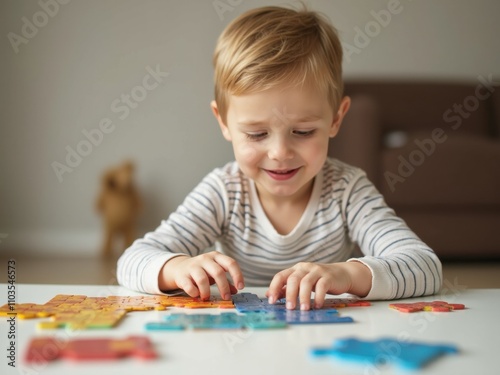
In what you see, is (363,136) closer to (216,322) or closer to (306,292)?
(306,292)

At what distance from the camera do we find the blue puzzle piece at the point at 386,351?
0.47 m

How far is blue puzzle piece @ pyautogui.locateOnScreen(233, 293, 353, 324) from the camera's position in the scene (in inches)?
26.1

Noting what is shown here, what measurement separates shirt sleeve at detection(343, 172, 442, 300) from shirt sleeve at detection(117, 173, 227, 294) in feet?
0.88

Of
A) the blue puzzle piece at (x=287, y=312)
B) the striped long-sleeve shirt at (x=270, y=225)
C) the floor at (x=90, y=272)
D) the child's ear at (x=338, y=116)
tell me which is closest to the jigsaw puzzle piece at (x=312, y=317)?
the blue puzzle piece at (x=287, y=312)

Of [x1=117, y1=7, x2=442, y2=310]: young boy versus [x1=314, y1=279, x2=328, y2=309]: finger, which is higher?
[x1=117, y1=7, x2=442, y2=310]: young boy

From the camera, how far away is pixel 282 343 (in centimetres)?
55

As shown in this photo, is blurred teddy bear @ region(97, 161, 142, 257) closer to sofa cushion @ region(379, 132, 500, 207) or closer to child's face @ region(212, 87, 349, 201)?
sofa cushion @ region(379, 132, 500, 207)

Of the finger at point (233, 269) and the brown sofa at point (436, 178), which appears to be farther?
the brown sofa at point (436, 178)

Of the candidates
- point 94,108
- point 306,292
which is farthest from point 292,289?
point 94,108

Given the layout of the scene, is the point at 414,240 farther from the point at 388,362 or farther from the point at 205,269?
the point at 388,362

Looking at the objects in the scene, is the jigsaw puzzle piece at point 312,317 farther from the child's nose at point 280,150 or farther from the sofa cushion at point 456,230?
the sofa cushion at point 456,230

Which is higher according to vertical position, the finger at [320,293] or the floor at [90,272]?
the floor at [90,272]

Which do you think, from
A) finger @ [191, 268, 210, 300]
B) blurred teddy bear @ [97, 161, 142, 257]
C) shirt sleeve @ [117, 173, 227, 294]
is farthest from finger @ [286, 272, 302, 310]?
blurred teddy bear @ [97, 161, 142, 257]

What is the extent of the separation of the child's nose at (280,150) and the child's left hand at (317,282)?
0.25m
